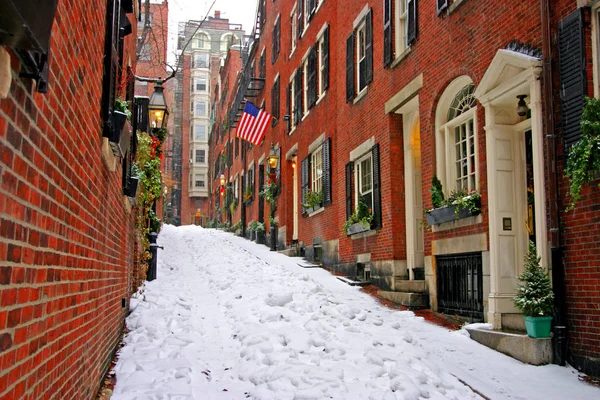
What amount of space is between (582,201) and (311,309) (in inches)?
181

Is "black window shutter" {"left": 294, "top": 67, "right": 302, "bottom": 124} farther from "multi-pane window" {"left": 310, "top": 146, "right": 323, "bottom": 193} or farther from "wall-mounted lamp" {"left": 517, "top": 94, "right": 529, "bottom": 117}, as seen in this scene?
"wall-mounted lamp" {"left": 517, "top": 94, "right": 529, "bottom": 117}

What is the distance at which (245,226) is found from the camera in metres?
29.5

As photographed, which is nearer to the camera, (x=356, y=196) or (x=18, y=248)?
(x=18, y=248)

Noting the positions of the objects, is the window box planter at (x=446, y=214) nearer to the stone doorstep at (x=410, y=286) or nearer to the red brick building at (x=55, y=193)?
the stone doorstep at (x=410, y=286)

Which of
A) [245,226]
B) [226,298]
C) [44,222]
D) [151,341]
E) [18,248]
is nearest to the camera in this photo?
[18,248]

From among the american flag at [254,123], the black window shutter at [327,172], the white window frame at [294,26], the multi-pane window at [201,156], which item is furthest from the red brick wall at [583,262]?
the multi-pane window at [201,156]

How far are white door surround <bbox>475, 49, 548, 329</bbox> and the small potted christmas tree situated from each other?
1075mm

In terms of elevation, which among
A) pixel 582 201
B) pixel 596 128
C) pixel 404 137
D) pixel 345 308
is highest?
pixel 404 137

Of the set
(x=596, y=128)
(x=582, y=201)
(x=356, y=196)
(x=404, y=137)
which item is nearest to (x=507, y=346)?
(x=582, y=201)

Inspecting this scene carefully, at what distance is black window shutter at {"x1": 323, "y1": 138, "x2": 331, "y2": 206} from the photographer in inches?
609

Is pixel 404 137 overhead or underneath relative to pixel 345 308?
overhead

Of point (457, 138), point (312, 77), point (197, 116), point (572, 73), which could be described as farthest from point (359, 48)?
point (197, 116)

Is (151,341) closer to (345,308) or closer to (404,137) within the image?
(345,308)

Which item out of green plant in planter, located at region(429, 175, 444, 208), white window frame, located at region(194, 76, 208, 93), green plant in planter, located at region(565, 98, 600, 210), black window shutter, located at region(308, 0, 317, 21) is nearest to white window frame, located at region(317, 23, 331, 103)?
black window shutter, located at region(308, 0, 317, 21)
